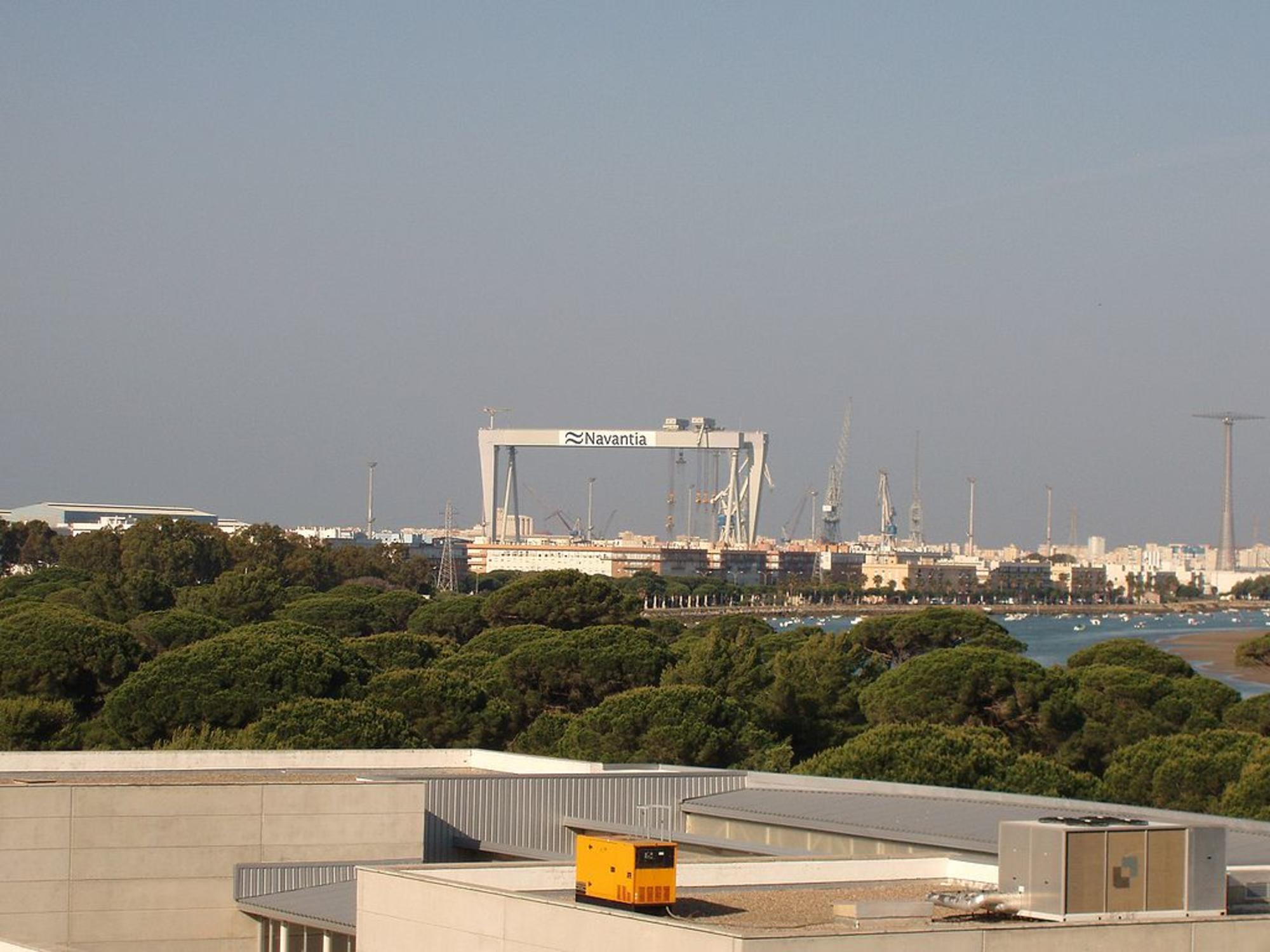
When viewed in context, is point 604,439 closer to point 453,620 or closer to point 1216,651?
point 1216,651

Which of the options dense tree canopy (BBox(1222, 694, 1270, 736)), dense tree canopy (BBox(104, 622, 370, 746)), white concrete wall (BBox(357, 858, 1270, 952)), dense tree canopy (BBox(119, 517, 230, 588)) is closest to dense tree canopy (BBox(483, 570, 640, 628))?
dense tree canopy (BBox(1222, 694, 1270, 736))

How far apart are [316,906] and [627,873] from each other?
12.4 feet

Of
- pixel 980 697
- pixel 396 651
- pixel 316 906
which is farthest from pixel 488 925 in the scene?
pixel 396 651

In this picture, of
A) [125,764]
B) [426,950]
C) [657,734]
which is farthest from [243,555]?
[426,950]

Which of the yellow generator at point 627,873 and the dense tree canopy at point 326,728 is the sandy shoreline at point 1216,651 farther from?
the yellow generator at point 627,873

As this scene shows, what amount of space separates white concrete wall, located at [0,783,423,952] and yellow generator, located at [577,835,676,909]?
4697 mm

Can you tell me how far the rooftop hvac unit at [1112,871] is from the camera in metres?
8.30

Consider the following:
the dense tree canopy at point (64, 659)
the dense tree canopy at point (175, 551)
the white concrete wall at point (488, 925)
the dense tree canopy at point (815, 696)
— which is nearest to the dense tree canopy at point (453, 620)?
the dense tree canopy at point (815, 696)

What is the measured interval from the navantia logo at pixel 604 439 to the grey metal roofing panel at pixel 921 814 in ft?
419

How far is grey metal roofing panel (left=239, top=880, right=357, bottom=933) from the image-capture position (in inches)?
428

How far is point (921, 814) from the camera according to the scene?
14484 mm

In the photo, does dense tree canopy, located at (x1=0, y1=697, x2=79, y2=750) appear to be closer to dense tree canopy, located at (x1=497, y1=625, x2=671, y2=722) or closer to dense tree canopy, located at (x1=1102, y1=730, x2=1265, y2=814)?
dense tree canopy, located at (x1=497, y1=625, x2=671, y2=722)

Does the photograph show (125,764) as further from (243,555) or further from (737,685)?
(243,555)

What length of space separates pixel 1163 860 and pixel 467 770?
9.37 meters
